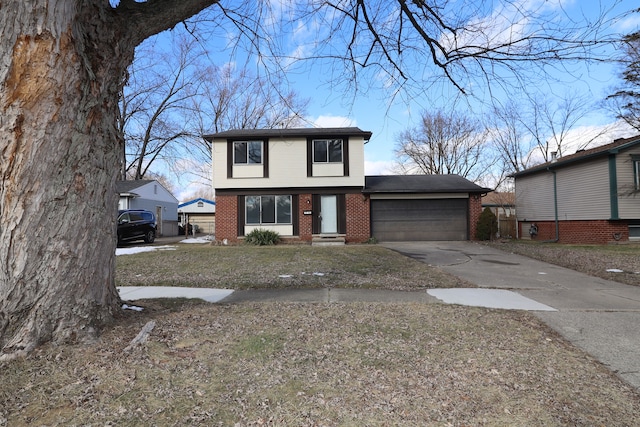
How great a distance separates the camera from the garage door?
1659 cm

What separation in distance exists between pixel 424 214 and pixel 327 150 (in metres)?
5.56

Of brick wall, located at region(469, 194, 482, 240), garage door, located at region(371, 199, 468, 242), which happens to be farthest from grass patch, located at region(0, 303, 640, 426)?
brick wall, located at region(469, 194, 482, 240)

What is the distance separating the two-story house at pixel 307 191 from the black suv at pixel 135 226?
4807 mm

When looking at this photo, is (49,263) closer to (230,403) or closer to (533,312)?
(230,403)

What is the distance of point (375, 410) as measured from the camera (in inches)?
93.1

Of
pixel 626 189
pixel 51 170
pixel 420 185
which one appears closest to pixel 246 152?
pixel 420 185

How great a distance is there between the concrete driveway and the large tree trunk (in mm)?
4861

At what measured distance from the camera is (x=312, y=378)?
2.79 meters

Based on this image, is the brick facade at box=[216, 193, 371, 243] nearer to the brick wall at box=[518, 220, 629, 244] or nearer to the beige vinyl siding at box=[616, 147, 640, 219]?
the brick wall at box=[518, 220, 629, 244]

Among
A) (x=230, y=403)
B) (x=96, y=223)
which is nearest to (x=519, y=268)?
(x=230, y=403)

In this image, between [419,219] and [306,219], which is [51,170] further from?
[419,219]

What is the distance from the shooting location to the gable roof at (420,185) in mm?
16156

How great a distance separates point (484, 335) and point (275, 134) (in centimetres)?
1337

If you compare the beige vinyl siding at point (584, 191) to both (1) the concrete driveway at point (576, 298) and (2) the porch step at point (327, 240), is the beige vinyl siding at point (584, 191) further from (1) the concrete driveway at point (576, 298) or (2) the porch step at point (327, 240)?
(2) the porch step at point (327, 240)
